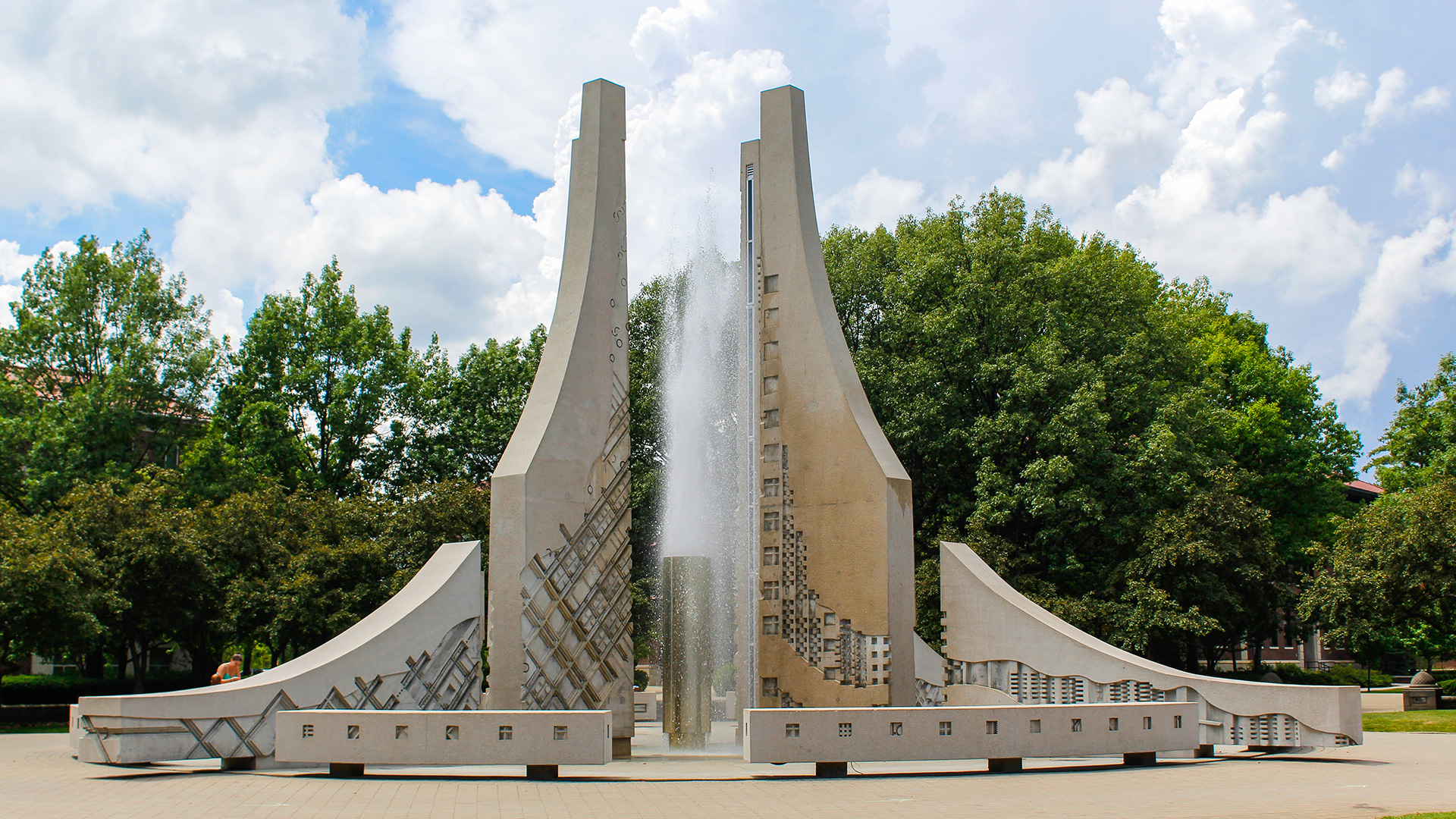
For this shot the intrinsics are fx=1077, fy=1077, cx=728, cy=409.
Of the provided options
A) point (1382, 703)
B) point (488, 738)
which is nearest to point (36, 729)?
point (488, 738)

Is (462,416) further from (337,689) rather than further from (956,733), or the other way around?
(956,733)

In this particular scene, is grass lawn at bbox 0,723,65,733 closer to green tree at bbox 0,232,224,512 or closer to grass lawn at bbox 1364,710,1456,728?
green tree at bbox 0,232,224,512

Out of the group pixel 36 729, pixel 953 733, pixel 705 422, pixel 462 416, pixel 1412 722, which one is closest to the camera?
pixel 953 733

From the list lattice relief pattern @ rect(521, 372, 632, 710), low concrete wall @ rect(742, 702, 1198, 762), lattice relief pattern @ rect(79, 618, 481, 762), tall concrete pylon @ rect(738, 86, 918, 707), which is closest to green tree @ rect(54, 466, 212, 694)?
lattice relief pattern @ rect(79, 618, 481, 762)

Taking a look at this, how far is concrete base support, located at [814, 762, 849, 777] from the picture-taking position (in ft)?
37.4

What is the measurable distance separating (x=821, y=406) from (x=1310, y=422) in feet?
84.0

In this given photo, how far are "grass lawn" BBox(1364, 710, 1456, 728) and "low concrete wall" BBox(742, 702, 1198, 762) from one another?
412 inches

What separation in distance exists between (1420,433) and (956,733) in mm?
28654

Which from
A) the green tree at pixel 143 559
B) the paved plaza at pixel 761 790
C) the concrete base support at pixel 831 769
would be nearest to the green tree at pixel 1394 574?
the paved plaza at pixel 761 790

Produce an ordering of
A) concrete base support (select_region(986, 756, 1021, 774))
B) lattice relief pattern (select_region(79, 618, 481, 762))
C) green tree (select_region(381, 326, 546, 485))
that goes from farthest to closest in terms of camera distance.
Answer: green tree (select_region(381, 326, 546, 485))
concrete base support (select_region(986, 756, 1021, 774))
lattice relief pattern (select_region(79, 618, 481, 762))

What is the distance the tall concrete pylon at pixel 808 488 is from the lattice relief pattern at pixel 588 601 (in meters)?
2.02

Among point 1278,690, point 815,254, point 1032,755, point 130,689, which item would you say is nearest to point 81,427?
point 130,689

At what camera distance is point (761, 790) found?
33.7 feet

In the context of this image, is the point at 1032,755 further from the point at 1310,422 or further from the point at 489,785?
the point at 1310,422
